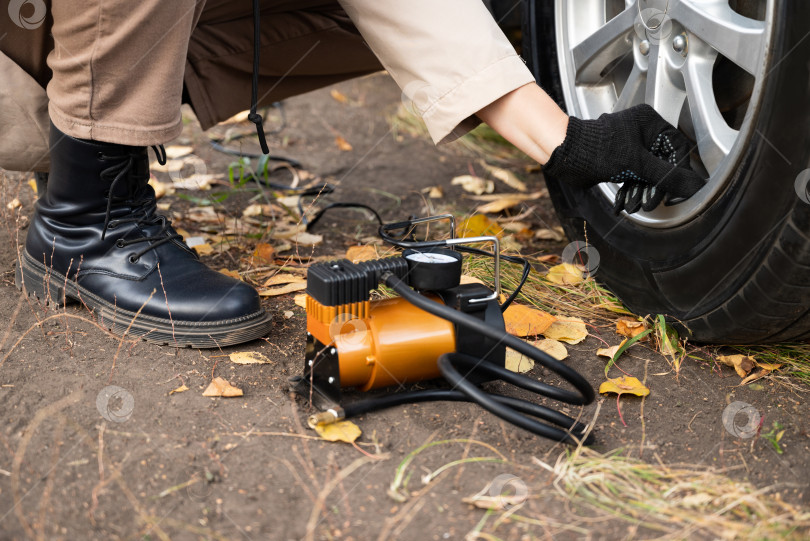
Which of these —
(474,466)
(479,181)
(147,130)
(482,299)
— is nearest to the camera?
(474,466)

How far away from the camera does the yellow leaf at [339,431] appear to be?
1.25 m

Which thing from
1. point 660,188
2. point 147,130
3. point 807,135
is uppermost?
point 807,135

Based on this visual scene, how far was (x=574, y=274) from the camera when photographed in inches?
75.0

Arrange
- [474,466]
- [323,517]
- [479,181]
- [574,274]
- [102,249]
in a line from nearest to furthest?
[323,517] < [474,466] < [102,249] < [574,274] < [479,181]

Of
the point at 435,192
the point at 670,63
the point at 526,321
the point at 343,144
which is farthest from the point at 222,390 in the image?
the point at 343,144

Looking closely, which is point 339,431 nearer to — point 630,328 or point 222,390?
point 222,390

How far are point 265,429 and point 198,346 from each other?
330 mm

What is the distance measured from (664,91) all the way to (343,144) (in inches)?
66.2

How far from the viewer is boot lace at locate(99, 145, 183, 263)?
158 cm

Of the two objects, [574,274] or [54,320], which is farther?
[574,274]

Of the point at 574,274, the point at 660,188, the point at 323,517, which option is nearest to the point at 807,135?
the point at 660,188

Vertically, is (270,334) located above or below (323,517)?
below

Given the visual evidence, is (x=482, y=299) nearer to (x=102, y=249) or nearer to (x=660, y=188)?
(x=660, y=188)

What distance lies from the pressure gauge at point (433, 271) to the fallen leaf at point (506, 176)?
4.77 feet
